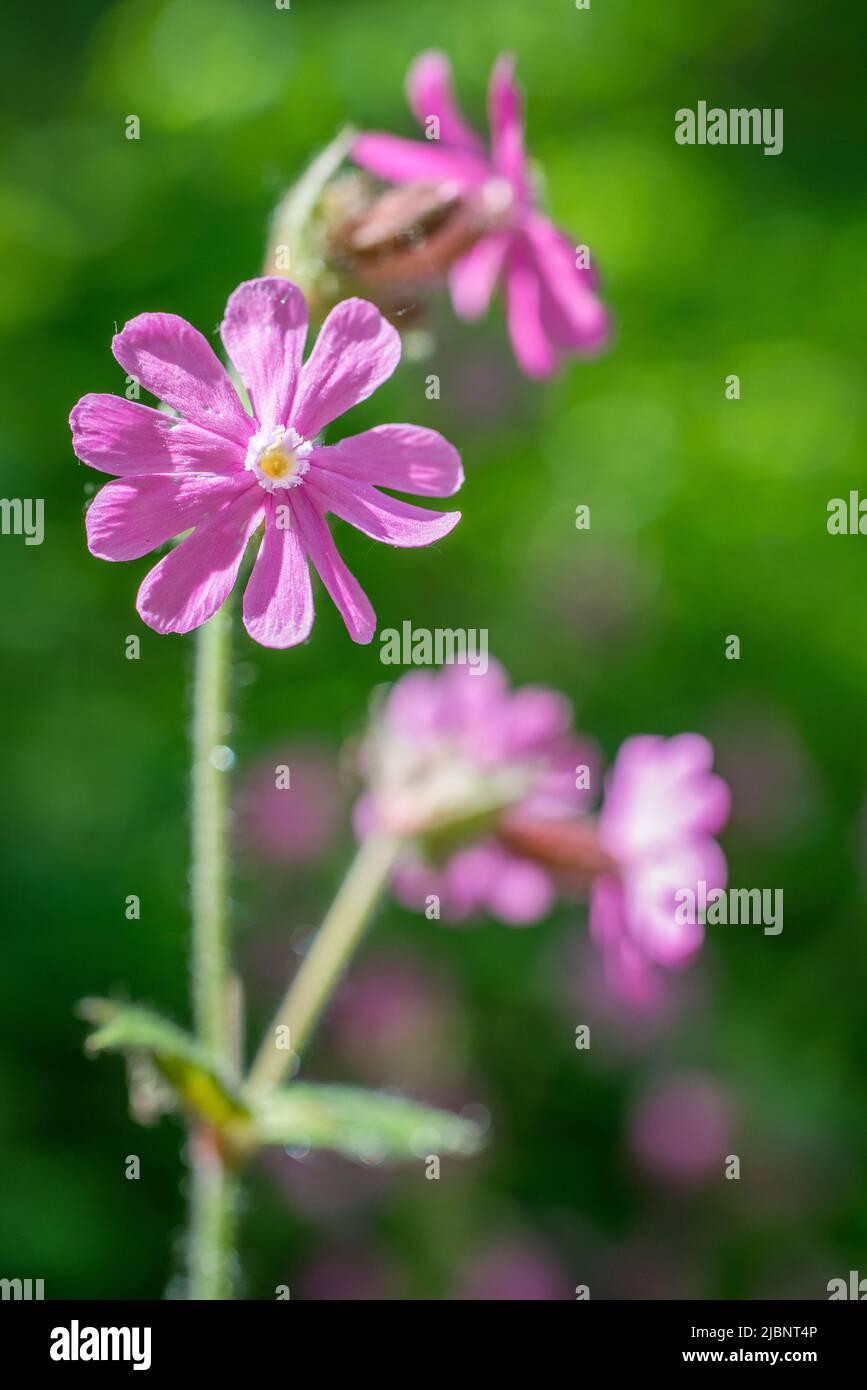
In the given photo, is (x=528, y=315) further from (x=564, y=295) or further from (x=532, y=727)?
(x=532, y=727)

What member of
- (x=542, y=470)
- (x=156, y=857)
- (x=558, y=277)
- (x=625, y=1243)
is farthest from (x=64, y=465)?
(x=625, y=1243)

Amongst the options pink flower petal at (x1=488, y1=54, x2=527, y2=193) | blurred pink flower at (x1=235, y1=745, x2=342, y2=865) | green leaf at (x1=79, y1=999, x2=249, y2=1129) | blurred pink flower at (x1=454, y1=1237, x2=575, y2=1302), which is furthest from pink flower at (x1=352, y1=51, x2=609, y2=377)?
blurred pink flower at (x1=454, y1=1237, x2=575, y2=1302)

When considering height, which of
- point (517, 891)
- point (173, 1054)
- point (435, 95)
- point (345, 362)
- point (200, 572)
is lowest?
point (173, 1054)

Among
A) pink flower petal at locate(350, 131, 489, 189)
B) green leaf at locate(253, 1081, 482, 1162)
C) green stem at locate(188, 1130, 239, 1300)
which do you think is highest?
pink flower petal at locate(350, 131, 489, 189)

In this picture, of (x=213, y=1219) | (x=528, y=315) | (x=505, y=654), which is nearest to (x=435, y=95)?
(x=528, y=315)

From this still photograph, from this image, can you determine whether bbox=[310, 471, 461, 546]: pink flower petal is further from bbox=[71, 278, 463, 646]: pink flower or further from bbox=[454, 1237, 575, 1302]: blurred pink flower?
bbox=[454, 1237, 575, 1302]: blurred pink flower

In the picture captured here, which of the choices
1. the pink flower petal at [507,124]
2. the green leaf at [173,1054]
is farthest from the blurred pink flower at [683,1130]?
the pink flower petal at [507,124]
